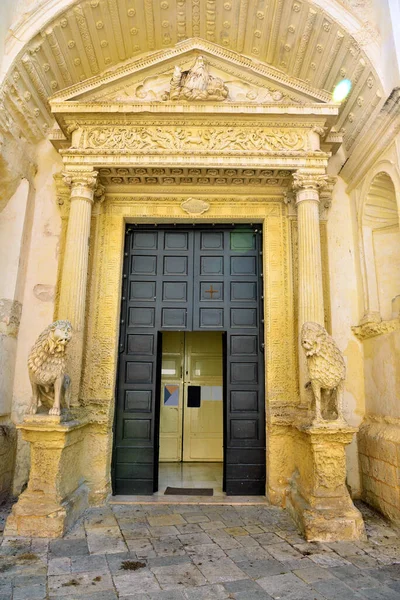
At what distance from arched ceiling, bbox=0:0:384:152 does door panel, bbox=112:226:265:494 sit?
2.18 meters

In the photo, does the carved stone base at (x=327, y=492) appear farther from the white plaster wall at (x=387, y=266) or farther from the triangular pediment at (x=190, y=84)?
the triangular pediment at (x=190, y=84)

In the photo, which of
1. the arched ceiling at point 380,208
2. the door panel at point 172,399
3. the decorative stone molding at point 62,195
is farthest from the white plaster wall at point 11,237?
the arched ceiling at point 380,208

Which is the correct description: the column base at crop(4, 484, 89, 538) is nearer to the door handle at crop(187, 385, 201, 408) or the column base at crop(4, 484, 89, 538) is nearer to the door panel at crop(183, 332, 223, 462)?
the door panel at crop(183, 332, 223, 462)

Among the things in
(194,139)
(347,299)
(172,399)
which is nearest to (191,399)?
(172,399)

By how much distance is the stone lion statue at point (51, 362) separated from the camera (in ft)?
13.9

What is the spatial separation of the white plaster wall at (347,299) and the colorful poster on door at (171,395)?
11.7 ft

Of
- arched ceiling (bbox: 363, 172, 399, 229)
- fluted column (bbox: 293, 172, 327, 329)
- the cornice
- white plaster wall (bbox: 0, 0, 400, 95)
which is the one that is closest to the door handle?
fluted column (bbox: 293, 172, 327, 329)

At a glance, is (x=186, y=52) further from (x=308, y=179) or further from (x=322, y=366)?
(x=322, y=366)

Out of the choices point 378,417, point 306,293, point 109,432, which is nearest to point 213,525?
point 109,432

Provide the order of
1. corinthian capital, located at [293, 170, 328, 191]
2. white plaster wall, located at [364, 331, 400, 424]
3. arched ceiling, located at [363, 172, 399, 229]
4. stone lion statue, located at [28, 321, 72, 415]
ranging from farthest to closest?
arched ceiling, located at [363, 172, 399, 229] < corinthian capital, located at [293, 170, 328, 191] < white plaster wall, located at [364, 331, 400, 424] < stone lion statue, located at [28, 321, 72, 415]

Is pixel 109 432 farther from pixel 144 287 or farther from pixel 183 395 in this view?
pixel 183 395

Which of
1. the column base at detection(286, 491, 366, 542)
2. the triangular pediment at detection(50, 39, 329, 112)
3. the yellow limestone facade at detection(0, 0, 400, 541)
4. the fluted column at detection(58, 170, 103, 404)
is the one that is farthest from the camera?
the triangular pediment at detection(50, 39, 329, 112)

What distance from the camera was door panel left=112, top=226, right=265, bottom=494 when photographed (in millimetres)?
5453

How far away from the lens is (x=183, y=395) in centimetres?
811
